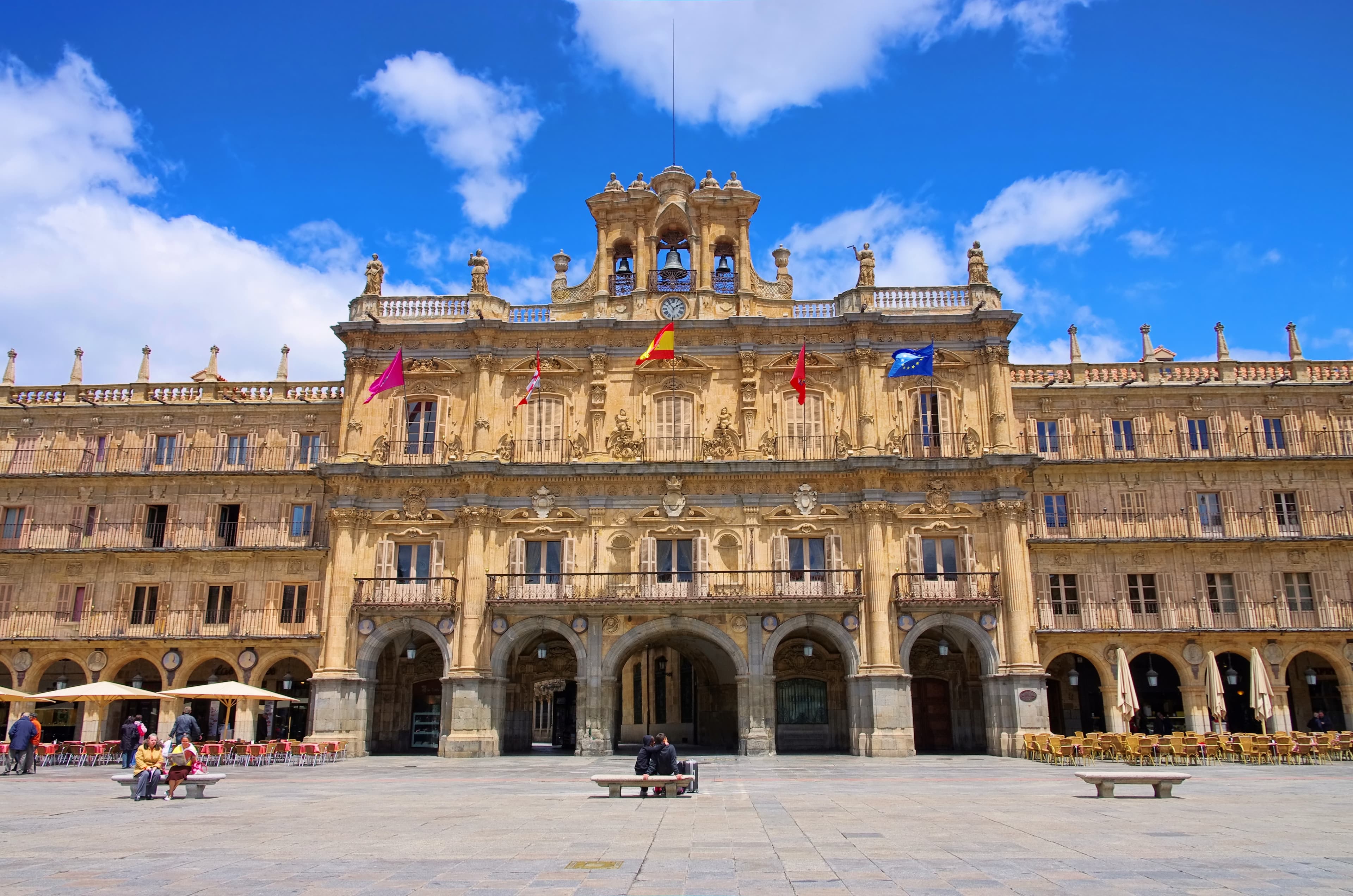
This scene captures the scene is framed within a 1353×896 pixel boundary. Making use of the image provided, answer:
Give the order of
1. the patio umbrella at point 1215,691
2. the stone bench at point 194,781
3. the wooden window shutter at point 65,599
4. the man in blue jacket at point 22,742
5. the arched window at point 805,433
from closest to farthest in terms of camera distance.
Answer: the stone bench at point 194,781 < the man in blue jacket at point 22,742 < the patio umbrella at point 1215,691 < the arched window at point 805,433 < the wooden window shutter at point 65,599

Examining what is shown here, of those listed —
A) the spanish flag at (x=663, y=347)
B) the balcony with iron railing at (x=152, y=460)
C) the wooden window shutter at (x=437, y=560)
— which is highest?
the spanish flag at (x=663, y=347)

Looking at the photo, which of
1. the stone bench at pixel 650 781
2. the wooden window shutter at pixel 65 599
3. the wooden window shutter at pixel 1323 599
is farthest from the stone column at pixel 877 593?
the wooden window shutter at pixel 65 599

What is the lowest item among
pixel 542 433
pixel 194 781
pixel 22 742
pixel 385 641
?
pixel 194 781

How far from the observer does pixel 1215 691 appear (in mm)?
36438

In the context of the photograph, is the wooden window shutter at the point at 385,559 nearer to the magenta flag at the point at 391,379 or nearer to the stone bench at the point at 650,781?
the magenta flag at the point at 391,379

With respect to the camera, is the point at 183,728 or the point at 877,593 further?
the point at 877,593

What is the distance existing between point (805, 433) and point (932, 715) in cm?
1224

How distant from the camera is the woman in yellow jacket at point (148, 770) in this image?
→ 20875 millimetres

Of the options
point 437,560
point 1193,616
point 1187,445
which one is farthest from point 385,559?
point 1187,445

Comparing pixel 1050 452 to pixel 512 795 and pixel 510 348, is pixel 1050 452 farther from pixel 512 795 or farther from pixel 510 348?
pixel 512 795

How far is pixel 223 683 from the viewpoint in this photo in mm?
36281

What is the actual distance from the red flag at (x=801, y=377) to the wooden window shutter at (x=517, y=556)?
455 inches

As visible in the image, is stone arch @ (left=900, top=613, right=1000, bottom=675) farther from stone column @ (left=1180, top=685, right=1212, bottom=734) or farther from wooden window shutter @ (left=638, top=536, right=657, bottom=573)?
wooden window shutter @ (left=638, top=536, right=657, bottom=573)

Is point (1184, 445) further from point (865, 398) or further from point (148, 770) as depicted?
point (148, 770)
